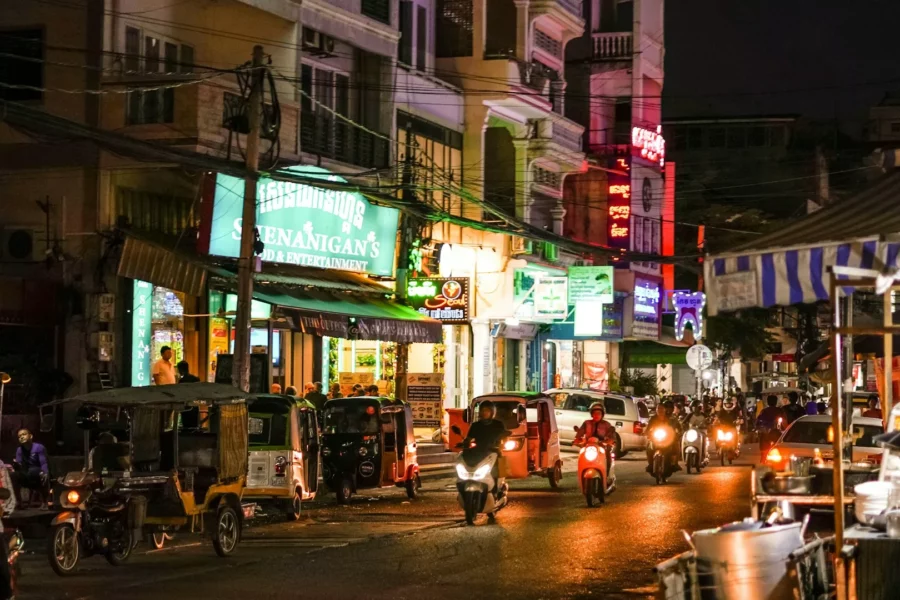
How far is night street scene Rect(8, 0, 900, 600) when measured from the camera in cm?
1270

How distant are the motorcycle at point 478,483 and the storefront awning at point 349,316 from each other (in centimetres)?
813

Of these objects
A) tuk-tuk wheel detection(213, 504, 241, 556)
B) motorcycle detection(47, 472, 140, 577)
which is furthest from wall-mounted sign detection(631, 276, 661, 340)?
motorcycle detection(47, 472, 140, 577)

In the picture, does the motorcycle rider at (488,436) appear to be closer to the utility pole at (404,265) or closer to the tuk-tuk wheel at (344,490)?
the tuk-tuk wheel at (344,490)

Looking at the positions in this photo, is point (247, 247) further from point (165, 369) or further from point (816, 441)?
point (816, 441)

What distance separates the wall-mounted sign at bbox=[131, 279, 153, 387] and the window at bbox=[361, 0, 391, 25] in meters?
10.4

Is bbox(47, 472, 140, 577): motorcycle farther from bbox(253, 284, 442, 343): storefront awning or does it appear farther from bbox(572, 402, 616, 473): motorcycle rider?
bbox(253, 284, 442, 343): storefront awning

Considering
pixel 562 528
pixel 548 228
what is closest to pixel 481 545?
pixel 562 528

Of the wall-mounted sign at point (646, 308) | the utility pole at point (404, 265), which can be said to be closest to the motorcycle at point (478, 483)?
the utility pole at point (404, 265)

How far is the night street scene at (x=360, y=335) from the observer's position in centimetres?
1270

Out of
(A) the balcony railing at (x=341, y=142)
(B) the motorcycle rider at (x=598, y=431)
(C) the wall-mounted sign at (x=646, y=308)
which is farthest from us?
(C) the wall-mounted sign at (x=646, y=308)

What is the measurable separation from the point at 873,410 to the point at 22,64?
16.8m

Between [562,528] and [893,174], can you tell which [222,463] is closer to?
[562,528]

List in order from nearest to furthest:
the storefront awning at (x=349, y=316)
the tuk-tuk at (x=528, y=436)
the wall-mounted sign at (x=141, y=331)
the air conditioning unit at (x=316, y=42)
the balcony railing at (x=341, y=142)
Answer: the wall-mounted sign at (x=141, y=331), the tuk-tuk at (x=528, y=436), the storefront awning at (x=349, y=316), the air conditioning unit at (x=316, y=42), the balcony railing at (x=341, y=142)

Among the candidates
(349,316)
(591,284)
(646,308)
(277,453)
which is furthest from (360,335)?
(646,308)
